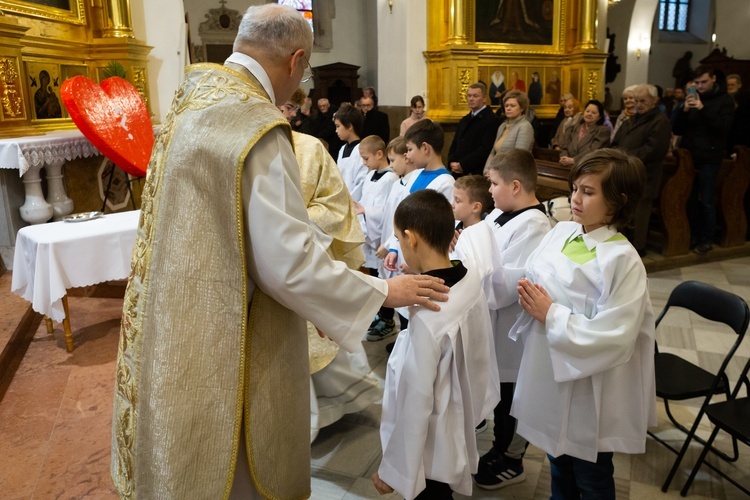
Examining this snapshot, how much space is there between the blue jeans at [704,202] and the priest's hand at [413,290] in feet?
18.2

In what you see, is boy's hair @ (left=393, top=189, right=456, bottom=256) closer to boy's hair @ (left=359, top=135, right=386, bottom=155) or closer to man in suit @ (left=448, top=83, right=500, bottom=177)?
boy's hair @ (left=359, top=135, right=386, bottom=155)

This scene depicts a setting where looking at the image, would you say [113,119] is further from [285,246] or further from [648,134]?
[648,134]

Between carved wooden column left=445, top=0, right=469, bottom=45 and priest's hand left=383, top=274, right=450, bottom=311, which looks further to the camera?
carved wooden column left=445, top=0, right=469, bottom=45

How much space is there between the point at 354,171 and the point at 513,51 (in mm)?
6367

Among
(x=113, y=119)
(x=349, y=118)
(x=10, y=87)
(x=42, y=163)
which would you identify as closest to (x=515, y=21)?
(x=349, y=118)

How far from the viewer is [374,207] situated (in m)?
4.54

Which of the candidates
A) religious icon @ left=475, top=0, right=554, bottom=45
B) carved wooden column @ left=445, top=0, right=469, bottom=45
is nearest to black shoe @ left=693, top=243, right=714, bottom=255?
carved wooden column @ left=445, top=0, right=469, bottom=45

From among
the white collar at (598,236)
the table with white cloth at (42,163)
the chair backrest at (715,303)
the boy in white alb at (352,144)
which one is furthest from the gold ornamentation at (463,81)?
the white collar at (598,236)

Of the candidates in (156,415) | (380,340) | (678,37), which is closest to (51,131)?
(380,340)

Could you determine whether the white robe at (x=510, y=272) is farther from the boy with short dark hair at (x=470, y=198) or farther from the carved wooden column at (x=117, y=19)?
the carved wooden column at (x=117, y=19)

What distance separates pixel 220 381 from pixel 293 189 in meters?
0.54

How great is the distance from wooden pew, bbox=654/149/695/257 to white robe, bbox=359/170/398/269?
330 centimetres

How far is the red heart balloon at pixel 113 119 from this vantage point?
4.86 meters

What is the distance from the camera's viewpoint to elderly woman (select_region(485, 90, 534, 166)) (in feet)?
20.0
